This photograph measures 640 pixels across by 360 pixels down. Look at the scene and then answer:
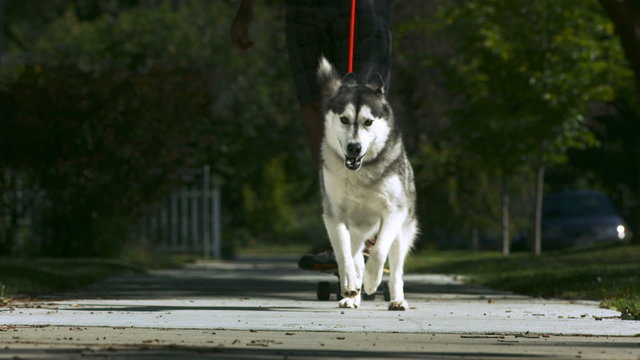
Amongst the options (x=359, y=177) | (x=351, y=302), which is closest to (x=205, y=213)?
(x=351, y=302)

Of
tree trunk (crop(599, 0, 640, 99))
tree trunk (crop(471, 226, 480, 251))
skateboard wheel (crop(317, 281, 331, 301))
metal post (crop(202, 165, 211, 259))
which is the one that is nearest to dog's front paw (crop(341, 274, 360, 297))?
skateboard wheel (crop(317, 281, 331, 301))

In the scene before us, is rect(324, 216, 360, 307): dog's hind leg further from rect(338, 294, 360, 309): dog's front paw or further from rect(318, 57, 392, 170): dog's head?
rect(318, 57, 392, 170): dog's head

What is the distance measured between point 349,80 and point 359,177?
0.63m

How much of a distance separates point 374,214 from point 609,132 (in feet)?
82.9

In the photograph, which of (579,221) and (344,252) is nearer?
(344,252)

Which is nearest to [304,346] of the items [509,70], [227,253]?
[509,70]

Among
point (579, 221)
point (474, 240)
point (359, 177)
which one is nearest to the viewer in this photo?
point (359, 177)

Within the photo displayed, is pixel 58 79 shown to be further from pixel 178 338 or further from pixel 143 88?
pixel 178 338

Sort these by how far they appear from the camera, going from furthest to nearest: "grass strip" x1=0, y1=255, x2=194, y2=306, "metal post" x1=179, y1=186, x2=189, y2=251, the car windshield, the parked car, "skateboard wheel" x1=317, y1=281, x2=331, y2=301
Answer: the car windshield
the parked car
"metal post" x1=179, y1=186, x2=189, y2=251
"grass strip" x1=0, y1=255, x2=194, y2=306
"skateboard wheel" x1=317, y1=281, x2=331, y2=301

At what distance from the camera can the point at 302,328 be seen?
7.62 metres

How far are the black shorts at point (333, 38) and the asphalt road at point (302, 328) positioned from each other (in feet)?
5.34

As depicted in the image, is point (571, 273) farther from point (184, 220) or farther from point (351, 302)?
point (184, 220)

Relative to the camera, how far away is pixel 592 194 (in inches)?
1256

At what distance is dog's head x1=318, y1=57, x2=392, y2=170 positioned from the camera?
887cm
